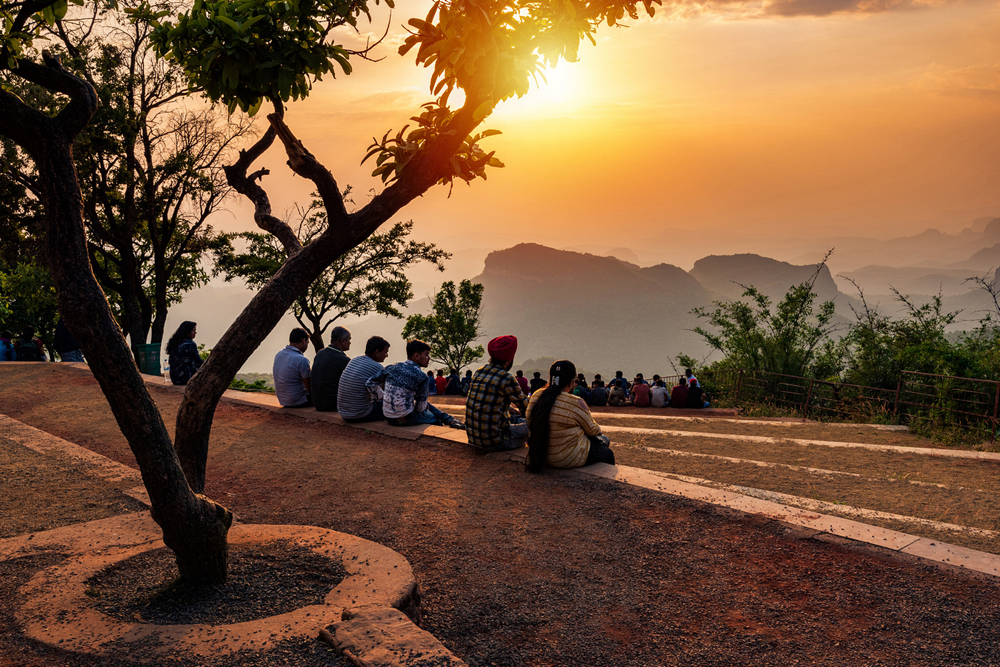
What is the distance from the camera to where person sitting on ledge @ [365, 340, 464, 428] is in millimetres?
7441

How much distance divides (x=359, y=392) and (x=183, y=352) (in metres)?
4.24

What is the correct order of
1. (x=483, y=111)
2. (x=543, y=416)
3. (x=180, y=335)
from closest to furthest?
(x=483, y=111) < (x=543, y=416) < (x=180, y=335)

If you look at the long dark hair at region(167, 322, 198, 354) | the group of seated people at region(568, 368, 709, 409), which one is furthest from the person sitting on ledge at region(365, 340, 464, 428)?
the group of seated people at region(568, 368, 709, 409)

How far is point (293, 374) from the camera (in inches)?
350

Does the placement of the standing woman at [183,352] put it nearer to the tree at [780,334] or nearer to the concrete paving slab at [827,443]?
the concrete paving slab at [827,443]

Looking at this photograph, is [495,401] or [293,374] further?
[293,374]

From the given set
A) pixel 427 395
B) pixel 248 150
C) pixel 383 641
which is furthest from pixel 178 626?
pixel 427 395

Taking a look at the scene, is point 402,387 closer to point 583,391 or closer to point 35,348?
point 583,391

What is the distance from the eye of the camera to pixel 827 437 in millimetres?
9836

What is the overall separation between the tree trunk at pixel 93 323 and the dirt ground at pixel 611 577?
741 mm

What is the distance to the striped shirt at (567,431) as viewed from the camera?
561 centimetres

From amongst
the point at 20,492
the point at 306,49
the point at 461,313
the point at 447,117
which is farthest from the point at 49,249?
the point at 461,313

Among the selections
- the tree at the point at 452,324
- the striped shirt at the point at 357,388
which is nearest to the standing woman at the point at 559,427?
the striped shirt at the point at 357,388

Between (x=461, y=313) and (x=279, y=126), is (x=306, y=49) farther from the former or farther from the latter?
(x=461, y=313)
